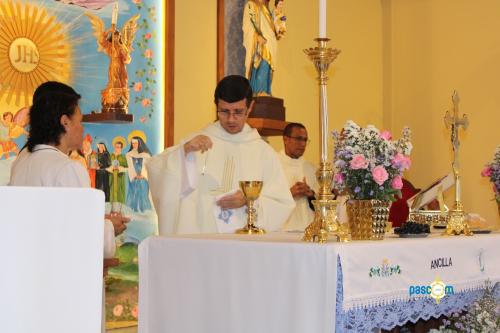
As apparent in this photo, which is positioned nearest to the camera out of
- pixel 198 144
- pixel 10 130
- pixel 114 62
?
pixel 198 144

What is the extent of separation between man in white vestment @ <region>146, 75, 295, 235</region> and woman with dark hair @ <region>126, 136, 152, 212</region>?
2.02 metres

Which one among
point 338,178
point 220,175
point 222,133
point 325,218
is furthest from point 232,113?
point 325,218

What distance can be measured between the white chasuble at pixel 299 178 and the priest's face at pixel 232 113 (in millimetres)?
1703

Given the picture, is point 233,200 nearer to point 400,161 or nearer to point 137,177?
point 400,161

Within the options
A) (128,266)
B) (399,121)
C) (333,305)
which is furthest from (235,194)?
(399,121)

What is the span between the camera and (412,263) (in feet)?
11.8

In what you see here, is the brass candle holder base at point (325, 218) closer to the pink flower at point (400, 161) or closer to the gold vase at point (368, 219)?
the gold vase at point (368, 219)

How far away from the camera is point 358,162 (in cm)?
372

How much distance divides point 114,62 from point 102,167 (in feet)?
3.02

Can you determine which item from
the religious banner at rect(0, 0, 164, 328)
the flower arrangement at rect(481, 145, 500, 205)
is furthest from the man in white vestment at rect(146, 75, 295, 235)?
the religious banner at rect(0, 0, 164, 328)

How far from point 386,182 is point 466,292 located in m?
0.72

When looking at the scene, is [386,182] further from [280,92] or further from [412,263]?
[280,92]

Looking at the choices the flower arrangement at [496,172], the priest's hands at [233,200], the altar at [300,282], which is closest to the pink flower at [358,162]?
the altar at [300,282]

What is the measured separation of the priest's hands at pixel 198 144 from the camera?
4.70m
